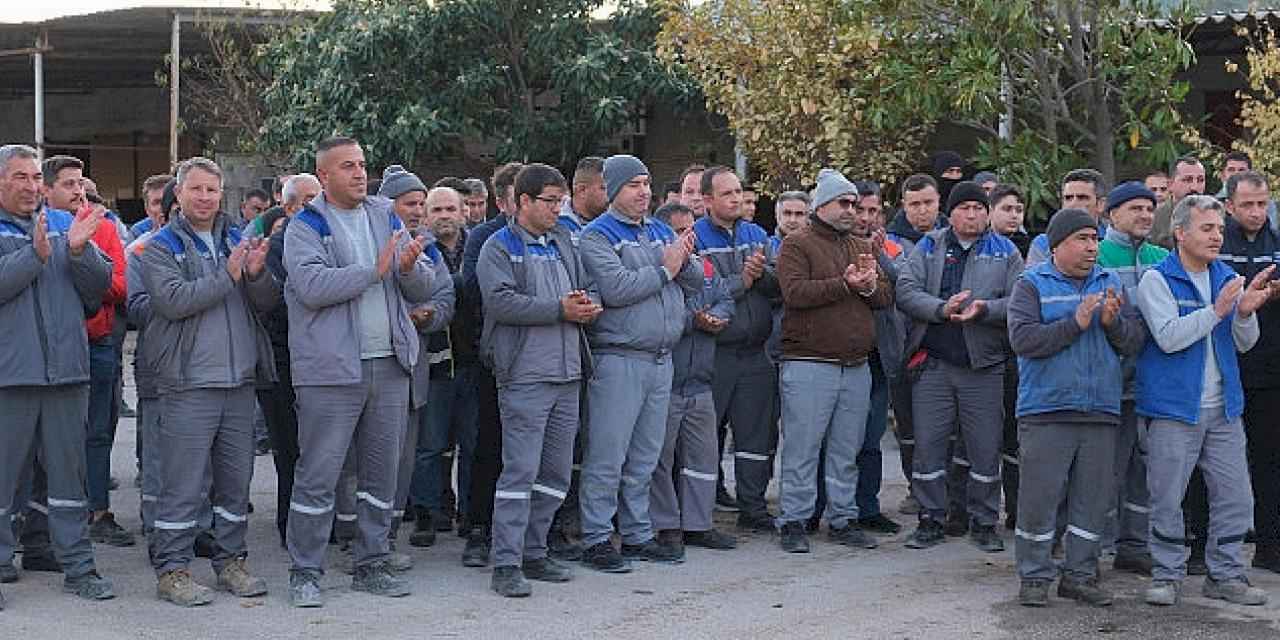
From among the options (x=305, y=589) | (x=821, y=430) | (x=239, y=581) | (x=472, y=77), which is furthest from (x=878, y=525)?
(x=472, y=77)

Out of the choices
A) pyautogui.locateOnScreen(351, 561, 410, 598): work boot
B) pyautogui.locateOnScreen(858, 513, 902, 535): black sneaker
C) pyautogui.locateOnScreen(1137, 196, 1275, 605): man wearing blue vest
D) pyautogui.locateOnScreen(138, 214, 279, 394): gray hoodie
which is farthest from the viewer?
pyautogui.locateOnScreen(858, 513, 902, 535): black sneaker

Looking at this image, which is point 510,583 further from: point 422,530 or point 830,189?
point 830,189

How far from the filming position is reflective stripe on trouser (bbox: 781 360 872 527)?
30.9ft

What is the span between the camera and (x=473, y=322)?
9.38m

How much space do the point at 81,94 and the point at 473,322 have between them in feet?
68.9

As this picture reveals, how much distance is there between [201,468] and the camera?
7977 millimetres

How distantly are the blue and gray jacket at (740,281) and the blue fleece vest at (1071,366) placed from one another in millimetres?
2004

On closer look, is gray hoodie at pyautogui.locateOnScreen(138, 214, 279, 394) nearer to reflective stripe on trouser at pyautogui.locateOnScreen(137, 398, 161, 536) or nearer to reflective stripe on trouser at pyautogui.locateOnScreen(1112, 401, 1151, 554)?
reflective stripe on trouser at pyautogui.locateOnScreen(137, 398, 161, 536)

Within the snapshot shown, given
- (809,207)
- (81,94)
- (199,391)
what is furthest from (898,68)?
(81,94)

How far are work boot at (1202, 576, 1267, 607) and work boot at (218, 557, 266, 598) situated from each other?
15.2ft

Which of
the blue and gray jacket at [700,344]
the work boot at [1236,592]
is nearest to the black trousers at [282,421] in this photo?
the blue and gray jacket at [700,344]

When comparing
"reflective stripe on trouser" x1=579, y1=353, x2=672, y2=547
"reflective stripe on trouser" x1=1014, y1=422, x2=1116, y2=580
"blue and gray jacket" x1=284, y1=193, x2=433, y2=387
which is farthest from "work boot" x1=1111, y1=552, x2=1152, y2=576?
"blue and gray jacket" x1=284, y1=193, x2=433, y2=387

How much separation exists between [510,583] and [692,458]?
5.30 ft

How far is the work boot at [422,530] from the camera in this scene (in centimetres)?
955
